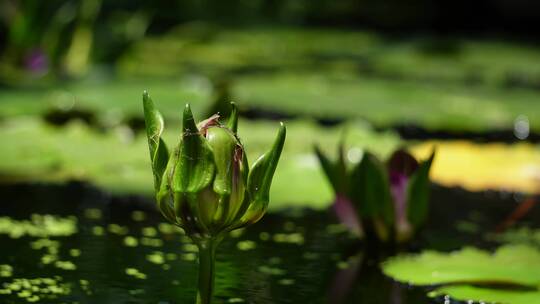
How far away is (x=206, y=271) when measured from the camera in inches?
48.9

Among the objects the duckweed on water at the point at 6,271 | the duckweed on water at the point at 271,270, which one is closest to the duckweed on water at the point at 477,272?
the duckweed on water at the point at 271,270

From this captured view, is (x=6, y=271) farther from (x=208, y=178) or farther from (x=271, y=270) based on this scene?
Answer: (x=208, y=178)

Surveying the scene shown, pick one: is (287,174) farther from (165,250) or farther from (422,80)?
(422,80)

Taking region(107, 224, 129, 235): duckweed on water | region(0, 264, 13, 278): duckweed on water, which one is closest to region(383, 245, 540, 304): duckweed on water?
region(107, 224, 129, 235): duckweed on water

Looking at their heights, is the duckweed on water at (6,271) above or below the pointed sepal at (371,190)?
below

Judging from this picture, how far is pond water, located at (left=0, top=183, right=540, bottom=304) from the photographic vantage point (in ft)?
4.91

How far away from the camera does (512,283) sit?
1.54 m

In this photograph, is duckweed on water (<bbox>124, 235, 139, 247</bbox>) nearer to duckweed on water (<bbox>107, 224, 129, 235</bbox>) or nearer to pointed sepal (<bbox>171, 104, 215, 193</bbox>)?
duckweed on water (<bbox>107, 224, 129, 235</bbox>)

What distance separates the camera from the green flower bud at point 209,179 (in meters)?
1.16

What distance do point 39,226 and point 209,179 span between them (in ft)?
2.78

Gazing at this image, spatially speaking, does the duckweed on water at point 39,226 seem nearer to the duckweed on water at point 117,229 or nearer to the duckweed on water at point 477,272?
the duckweed on water at point 117,229

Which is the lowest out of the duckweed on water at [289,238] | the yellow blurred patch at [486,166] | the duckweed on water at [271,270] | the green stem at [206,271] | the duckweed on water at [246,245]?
the green stem at [206,271]

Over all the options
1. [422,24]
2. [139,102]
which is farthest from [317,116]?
[422,24]

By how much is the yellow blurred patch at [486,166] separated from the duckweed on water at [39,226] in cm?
97
